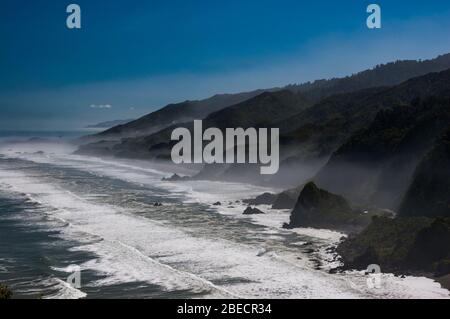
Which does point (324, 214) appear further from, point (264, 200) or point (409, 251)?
point (264, 200)

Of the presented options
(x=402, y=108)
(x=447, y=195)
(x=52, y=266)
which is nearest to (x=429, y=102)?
(x=402, y=108)

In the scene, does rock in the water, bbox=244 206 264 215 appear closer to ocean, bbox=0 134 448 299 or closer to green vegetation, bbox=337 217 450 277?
ocean, bbox=0 134 448 299

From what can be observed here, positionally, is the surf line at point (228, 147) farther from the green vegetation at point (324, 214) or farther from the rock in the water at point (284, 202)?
the green vegetation at point (324, 214)

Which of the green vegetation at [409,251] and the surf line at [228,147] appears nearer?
the green vegetation at [409,251]

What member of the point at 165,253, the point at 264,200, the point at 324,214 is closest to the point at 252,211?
the point at 264,200

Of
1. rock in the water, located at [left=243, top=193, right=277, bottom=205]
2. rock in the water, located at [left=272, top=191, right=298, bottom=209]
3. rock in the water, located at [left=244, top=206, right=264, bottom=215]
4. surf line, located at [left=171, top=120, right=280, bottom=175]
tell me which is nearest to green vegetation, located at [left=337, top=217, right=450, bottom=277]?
rock in the water, located at [left=244, top=206, right=264, bottom=215]

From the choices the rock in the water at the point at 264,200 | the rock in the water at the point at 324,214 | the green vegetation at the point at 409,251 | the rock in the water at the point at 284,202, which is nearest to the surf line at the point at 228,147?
the rock in the water at the point at 264,200
